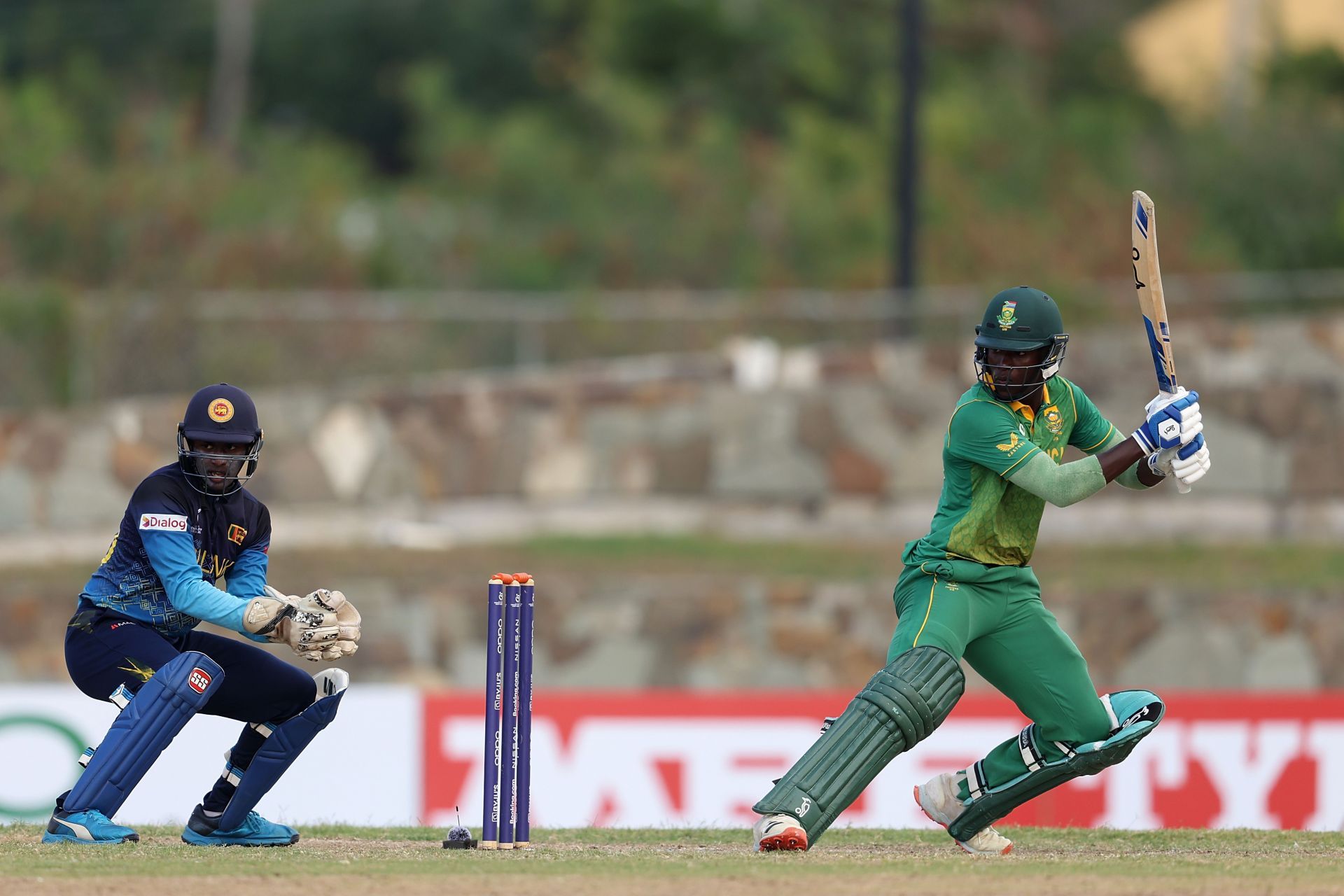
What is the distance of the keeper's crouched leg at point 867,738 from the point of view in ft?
22.5

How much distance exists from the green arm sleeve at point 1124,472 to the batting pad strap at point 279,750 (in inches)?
120

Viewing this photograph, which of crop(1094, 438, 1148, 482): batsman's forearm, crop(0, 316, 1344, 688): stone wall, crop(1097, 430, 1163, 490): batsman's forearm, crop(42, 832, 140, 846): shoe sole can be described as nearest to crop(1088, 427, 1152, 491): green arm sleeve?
crop(1097, 430, 1163, 490): batsman's forearm

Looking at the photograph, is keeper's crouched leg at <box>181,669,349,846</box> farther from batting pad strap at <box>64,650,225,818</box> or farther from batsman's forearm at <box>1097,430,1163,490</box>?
batsman's forearm at <box>1097,430,1163,490</box>

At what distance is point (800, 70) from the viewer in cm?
3031

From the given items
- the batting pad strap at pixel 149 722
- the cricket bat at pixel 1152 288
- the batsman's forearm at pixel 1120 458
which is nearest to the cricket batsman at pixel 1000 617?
the batsman's forearm at pixel 1120 458

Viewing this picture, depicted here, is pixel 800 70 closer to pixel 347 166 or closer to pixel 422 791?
pixel 347 166

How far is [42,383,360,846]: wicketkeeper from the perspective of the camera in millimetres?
7043

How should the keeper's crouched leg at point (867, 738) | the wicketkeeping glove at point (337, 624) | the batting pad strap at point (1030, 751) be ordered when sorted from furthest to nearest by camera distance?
the batting pad strap at point (1030, 751), the wicketkeeping glove at point (337, 624), the keeper's crouched leg at point (867, 738)

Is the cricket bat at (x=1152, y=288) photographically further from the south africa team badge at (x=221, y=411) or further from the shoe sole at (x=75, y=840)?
the shoe sole at (x=75, y=840)

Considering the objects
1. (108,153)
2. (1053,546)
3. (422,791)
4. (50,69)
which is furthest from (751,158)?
(422,791)

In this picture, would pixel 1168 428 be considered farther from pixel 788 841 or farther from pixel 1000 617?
pixel 788 841

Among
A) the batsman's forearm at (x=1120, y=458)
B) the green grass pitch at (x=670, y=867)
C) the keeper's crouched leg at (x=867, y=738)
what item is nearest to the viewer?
the green grass pitch at (x=670, y=867)

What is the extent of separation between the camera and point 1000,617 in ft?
23.7

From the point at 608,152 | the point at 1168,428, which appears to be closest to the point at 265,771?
the point at 1168,428
